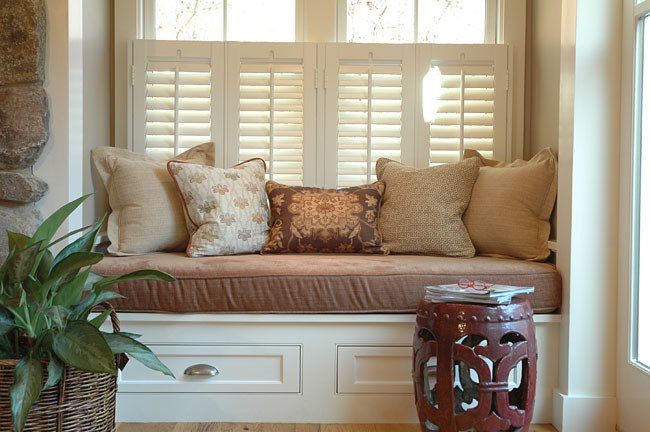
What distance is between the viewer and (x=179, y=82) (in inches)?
116

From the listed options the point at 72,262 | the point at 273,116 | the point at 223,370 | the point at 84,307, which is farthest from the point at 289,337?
the point at 273,116

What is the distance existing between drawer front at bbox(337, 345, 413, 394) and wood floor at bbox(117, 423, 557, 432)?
120mm

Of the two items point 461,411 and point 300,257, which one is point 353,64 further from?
point 461,411

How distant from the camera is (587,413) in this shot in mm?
2205

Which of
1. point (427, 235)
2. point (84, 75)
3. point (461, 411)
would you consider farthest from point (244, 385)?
point (84, 75)

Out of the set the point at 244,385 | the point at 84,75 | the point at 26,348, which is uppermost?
the point at 84,75

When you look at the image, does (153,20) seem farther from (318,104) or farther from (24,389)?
(24,389)

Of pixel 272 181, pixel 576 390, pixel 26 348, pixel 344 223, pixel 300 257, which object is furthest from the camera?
pixel 272 181

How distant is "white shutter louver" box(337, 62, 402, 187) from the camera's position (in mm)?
2996

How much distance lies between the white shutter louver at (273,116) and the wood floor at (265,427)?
3.97ft

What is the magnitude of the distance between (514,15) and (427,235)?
1.22 meters

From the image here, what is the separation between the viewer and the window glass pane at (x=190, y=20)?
120 inches

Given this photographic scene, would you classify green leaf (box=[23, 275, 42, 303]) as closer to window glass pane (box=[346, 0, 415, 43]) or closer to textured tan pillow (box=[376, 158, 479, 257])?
textured tan pillow (box=[376, 158, 479, 257])

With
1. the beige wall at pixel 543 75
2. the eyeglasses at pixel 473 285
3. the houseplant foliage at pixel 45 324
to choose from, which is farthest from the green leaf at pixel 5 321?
the beige wall at pixel 543 75
